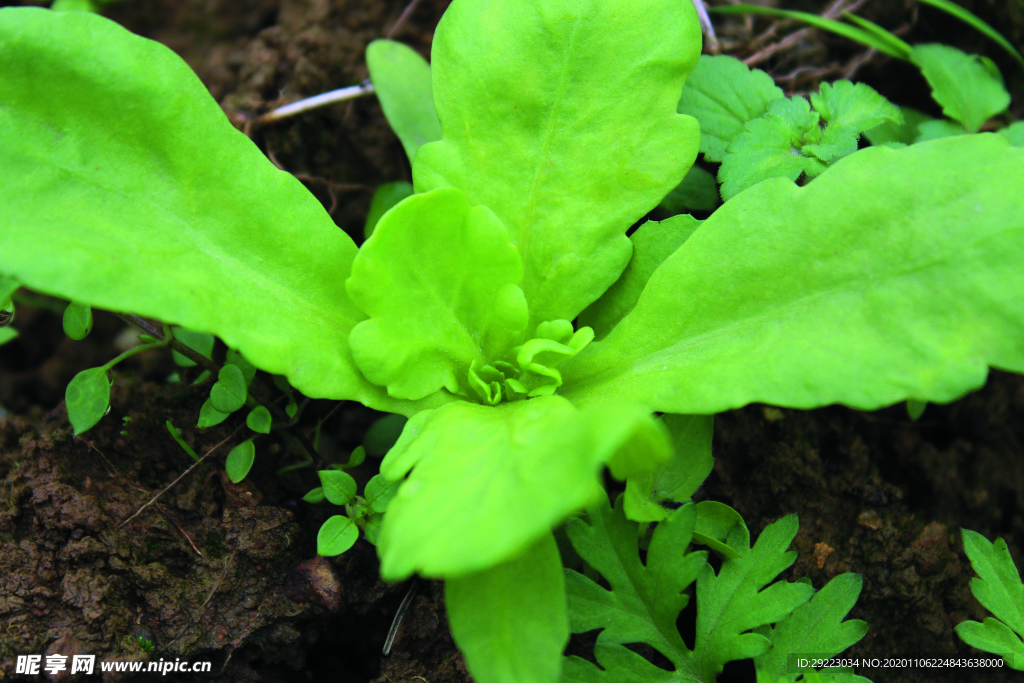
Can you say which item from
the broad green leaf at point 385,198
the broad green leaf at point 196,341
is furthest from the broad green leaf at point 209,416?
the broad green leaf at point 385,198

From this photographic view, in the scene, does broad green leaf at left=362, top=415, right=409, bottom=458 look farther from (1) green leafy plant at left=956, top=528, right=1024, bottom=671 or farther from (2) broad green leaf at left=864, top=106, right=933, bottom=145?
(2) broad green leaf at left=864, top=106, right=933, bottom=145

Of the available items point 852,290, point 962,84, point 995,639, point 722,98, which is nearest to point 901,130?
point 962,84

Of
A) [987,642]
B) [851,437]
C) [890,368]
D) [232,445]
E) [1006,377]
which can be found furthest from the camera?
[1006,377]

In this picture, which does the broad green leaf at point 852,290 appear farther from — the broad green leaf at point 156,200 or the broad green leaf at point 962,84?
the broad green leaf at point 962,84

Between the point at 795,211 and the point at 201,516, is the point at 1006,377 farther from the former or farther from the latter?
the point at 201,516

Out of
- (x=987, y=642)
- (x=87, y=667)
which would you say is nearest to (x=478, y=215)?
(x=87, y=667)

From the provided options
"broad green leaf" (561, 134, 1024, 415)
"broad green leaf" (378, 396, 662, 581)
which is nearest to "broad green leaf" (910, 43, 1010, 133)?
"broad green leaf" (561, 134, 1024, 415)
